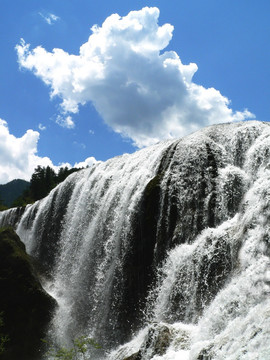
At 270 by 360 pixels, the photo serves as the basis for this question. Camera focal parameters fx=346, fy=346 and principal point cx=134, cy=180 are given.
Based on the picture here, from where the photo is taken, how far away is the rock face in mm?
19016

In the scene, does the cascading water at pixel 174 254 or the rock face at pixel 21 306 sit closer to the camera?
the cascading water at pixel 174 254

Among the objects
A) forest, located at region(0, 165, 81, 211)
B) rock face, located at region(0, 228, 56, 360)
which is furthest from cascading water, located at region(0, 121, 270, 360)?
forest, located at region(0, 165, 81, 211)

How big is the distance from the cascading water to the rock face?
3.26ft

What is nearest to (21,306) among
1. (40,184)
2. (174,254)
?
(174,254)

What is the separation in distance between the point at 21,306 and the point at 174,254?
10350mm

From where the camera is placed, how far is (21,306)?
20.0 m

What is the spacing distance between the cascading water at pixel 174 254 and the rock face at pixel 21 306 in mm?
995

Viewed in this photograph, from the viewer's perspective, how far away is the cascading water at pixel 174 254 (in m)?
9.52

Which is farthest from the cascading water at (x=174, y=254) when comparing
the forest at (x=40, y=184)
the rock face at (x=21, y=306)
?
the forest at (x=40, y=184)

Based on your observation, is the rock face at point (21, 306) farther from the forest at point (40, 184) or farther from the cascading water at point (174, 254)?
the forest at point (40, 184)

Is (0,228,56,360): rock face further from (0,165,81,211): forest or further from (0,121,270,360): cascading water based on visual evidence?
(0,165,81,211): forest

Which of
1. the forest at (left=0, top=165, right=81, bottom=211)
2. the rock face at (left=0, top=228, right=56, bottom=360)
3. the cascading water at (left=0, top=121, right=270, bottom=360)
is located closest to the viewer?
the cascading water at (left=0, top=121, right=270, bottom=360)

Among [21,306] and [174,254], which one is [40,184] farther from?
[174,254]

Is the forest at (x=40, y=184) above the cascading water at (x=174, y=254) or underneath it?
above
